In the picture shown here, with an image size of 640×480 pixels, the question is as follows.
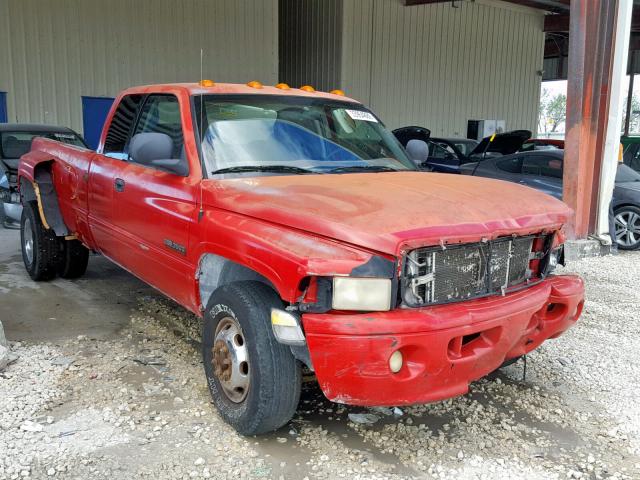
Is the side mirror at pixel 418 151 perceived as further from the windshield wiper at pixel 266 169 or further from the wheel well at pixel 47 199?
the wheel well at pixel 47 199

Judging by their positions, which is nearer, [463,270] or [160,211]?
[463,270]

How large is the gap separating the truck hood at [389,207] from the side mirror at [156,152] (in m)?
0.32

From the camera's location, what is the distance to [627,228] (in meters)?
8.69

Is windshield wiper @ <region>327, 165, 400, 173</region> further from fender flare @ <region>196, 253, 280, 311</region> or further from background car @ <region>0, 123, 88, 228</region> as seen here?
background car @ <region>0, 123, 88, 228</region>

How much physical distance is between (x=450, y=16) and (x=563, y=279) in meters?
19.2

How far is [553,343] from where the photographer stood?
4637 mm

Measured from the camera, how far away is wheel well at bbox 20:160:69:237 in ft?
17.9

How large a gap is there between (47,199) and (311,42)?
15.0m

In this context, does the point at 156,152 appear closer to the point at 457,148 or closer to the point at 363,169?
the point at 363,169

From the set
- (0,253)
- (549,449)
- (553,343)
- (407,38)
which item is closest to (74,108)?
(0,253)

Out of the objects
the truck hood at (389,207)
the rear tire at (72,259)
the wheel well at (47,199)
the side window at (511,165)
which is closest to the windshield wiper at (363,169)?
the truck hood at (389,207)

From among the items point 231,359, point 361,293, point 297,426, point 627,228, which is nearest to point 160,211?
point 231,359

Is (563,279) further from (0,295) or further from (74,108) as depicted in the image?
(74,108)

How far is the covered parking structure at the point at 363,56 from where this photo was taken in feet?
25.4
